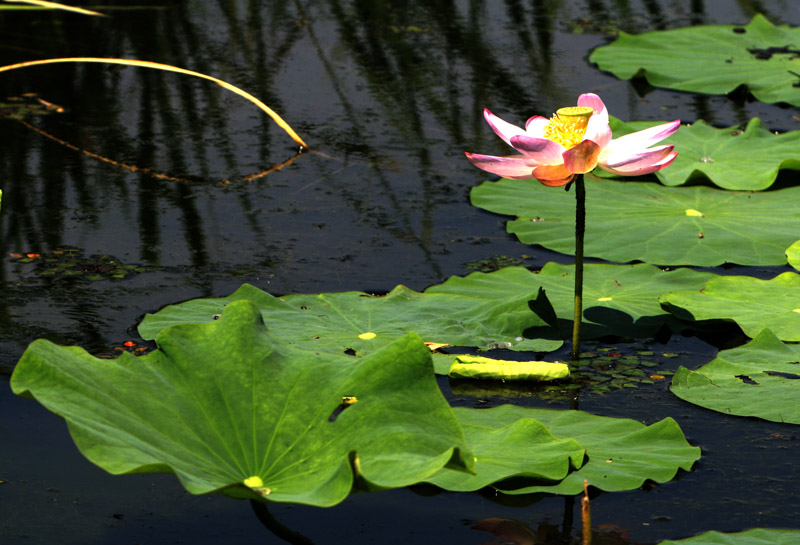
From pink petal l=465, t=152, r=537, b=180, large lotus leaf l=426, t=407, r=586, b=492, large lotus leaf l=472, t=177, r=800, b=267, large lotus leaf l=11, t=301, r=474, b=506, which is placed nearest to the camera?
large lotus leaf l=11, t=301, r=474, b=506

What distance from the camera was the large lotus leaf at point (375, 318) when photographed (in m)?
2.35

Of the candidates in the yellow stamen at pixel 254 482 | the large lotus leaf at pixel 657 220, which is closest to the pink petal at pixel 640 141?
the large lotus leaf at pixel 657 220

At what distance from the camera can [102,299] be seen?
2627 millimetres

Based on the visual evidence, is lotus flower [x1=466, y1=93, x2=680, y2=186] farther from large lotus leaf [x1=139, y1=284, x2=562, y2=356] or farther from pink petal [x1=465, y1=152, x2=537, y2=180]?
large lotus leaf [x1=139, y1=284, x2=562, y2=356]

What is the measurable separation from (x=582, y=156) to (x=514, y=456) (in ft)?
2.18

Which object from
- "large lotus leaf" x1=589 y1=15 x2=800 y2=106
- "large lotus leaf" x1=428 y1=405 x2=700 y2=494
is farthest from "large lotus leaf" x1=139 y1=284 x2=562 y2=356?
"large lotus leaf" x1=589 y1=15 x2=800 y2=106

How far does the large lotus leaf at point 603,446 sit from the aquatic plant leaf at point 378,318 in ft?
0.88

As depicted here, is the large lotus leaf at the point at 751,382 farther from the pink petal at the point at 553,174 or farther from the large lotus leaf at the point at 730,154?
the large lotus leaf at the point at 730,154

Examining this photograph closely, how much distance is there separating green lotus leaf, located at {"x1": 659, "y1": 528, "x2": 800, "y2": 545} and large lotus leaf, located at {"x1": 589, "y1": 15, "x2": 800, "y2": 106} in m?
2.95

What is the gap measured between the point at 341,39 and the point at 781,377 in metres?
3.28

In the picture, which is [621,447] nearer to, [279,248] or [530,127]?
[530,127]

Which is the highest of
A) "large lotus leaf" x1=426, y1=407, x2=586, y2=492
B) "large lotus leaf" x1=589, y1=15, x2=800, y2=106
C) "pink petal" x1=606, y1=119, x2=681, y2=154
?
"pink petal" x1=606, y1=119, x2=681, y2=154

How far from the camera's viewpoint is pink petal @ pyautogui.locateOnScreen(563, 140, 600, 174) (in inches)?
84.3

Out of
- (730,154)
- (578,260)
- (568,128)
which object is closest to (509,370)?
(578,260)
